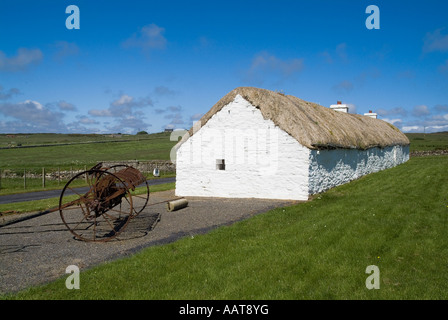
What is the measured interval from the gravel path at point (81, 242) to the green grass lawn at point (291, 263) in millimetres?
764

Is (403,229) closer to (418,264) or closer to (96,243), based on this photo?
(418,264)

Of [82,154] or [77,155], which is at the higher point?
[82,154]

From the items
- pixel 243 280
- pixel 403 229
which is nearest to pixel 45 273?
pixel 243 280

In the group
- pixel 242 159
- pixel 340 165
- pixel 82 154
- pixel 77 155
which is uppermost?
pixel 82 154

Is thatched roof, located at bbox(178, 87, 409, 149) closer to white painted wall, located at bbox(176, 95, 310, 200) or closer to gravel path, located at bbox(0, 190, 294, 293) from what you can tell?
white painted wall, located at bbox(176, 95, 310, 200)

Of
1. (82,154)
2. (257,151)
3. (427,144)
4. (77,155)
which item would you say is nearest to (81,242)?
(257,151)

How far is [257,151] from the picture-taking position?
17031 mm

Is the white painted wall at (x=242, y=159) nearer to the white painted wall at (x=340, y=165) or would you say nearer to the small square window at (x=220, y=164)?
the small square window at (x=220, y=164)

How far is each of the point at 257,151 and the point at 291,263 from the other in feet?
33.5

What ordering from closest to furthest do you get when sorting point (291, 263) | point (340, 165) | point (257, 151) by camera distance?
point (291, 263) → point (257, 151) → point (340, 165)

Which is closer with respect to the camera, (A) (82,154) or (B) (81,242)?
(B) (81,242)

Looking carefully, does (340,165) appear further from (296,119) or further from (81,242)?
(81,242)

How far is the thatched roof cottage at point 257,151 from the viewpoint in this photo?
53.5 ft

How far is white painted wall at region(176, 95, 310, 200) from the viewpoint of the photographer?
1631cm
